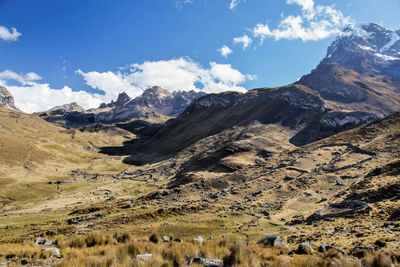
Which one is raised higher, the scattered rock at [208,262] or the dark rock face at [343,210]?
the scattered rock at [208,262]

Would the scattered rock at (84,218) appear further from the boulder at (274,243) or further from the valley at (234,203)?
the boulder at (274,243)

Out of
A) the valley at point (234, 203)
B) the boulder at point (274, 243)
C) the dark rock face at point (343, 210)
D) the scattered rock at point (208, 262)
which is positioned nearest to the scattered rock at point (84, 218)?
the valley at point (234, 203)

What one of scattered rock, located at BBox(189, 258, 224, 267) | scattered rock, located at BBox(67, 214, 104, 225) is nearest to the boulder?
scattered rock, located at BBox(189, 258, 224, 267)

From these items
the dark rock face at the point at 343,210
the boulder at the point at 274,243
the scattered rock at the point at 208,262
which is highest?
the scattered rock at the point at 208,262

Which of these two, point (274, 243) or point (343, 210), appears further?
point (343, 210)

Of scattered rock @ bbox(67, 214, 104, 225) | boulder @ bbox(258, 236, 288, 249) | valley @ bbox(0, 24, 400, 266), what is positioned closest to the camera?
valley @ bbox(0, 24, 400, 266)

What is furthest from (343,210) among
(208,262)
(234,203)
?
(208,262)

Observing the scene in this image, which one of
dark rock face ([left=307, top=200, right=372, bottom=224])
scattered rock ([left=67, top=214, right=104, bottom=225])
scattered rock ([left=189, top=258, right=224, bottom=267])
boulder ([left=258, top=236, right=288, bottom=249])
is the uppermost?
scattered rock ([left=189, top=258, right=224, bottom=267])

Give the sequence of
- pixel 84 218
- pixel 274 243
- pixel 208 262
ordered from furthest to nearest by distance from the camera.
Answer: pixel 84 218 < pixel 274 243 < pixel 208 262

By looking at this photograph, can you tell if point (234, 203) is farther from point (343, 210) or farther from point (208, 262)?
point (208, 262)

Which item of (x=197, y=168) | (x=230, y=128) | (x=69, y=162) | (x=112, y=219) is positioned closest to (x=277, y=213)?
(x=112, y=219)

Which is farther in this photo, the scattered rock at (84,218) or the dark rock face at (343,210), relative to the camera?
the scattered rock at (84,218)

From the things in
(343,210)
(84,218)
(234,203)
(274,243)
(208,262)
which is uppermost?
(208,262)

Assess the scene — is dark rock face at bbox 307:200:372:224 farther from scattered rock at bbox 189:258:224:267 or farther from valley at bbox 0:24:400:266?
scattered rock at bbox 189:258:224:267
